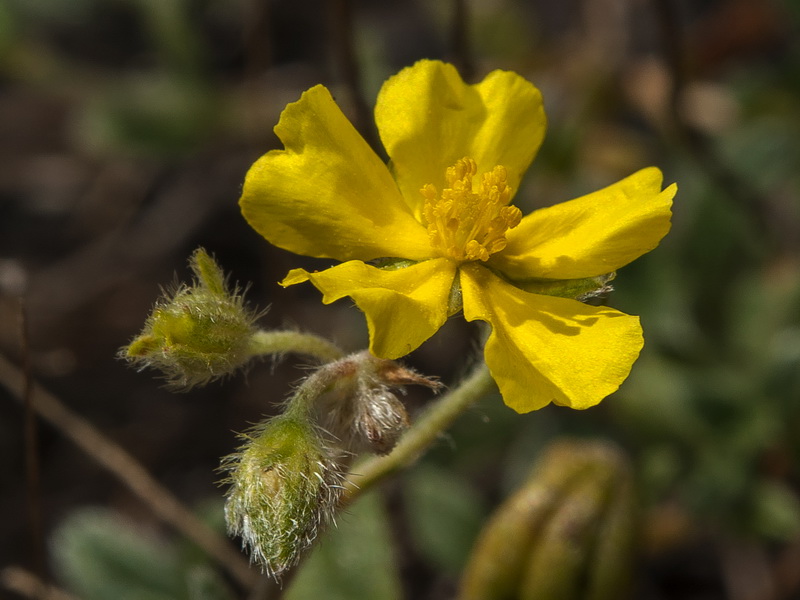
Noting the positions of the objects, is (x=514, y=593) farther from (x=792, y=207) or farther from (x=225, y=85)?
(x=225, y=85)

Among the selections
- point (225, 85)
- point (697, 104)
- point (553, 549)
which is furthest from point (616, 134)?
point (553, 549)

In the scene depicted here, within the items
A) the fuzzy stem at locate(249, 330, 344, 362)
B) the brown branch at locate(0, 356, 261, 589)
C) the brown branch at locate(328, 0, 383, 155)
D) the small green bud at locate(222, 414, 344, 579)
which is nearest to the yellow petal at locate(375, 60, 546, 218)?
the fuzzy stem at locate(249, 330, 344, 362)

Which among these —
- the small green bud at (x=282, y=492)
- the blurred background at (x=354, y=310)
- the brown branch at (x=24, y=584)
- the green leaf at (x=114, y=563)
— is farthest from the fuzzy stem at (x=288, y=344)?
the green leaf at (x=114, y=563)

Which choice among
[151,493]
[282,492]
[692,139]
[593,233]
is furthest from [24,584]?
[692,139]

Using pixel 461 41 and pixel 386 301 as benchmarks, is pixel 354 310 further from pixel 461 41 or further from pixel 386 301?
pixel 386 301

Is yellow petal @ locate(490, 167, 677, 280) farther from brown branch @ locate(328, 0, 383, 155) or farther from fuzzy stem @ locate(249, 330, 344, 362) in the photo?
brown branch @ locate(328, 0, 383, 155)
